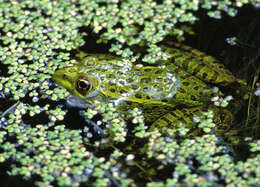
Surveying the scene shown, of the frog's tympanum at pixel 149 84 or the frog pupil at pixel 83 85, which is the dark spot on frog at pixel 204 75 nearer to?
the frog's tympanum at pixel 149 84

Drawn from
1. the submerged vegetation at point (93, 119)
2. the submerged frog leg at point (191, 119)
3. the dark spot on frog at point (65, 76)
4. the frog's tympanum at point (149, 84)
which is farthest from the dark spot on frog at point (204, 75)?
the dark spot on frog at point (65, 76)

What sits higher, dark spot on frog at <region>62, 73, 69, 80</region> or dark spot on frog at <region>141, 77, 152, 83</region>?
dark spot on frog at <region>141, 77, 152, 83</region>

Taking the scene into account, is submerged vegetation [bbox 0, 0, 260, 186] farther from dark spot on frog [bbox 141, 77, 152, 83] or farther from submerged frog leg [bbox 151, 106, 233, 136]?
dark spot on frog [bbox 141, 77, 152, 83]

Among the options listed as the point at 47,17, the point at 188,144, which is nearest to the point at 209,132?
the point at 188,144

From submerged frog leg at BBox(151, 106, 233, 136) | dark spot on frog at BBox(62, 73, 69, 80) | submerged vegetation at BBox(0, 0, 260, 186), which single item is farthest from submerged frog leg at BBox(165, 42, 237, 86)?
dark spot on frog at BBox(62, 73, 69, 80)

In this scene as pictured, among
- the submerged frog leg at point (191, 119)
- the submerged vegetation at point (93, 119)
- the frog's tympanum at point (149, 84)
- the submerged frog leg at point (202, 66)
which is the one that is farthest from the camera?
the submerged frog leg at point (202, 66)

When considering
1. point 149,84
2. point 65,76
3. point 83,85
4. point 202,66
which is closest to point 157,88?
point 149,84

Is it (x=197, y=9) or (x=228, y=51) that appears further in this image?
(x=197, y=9)

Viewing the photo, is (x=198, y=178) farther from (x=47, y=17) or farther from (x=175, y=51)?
(x=47, y=17)

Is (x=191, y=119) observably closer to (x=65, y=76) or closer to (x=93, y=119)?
(x=93, y=119)
